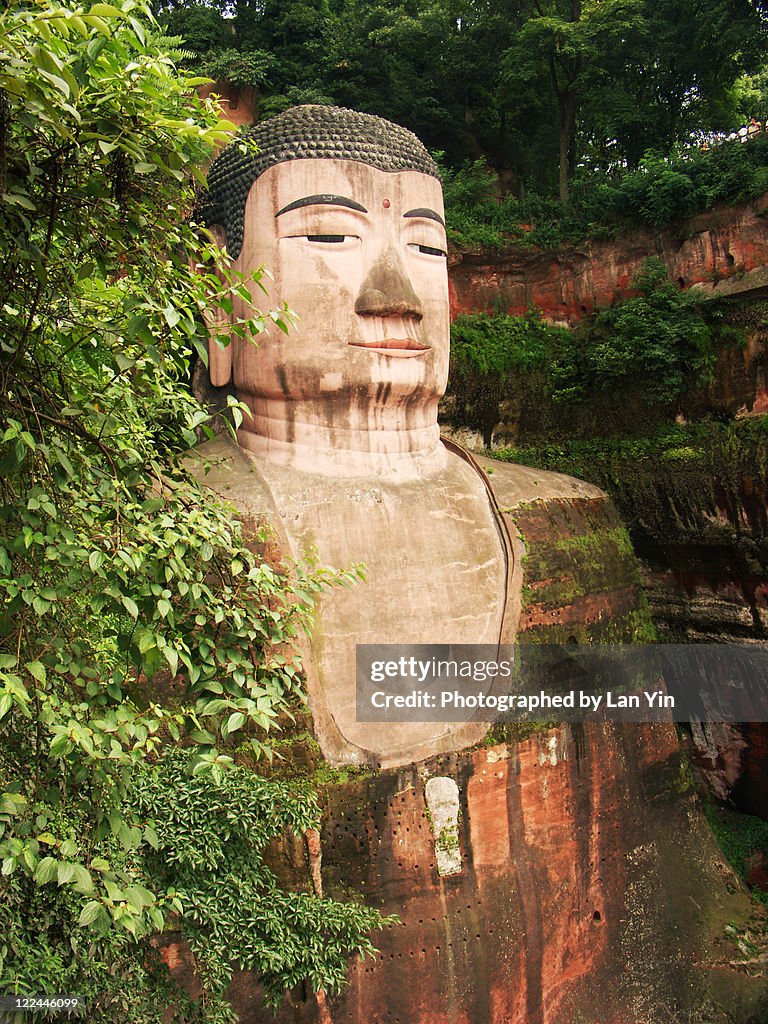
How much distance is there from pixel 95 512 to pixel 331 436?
3249 millimetres

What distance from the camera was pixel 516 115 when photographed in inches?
543

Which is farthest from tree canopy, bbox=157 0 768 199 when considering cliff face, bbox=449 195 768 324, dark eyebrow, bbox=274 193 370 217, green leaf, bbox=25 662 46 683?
green leaf, bbox=25 662 46 683

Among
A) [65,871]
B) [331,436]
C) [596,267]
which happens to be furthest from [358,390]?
[596,267]

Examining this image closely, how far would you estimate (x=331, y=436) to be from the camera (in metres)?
6.03

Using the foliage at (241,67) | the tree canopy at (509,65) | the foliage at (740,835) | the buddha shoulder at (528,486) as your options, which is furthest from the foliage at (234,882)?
the foliage at (241,67)

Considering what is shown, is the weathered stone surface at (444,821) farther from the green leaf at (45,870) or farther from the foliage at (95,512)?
the green leaf at (45,870)

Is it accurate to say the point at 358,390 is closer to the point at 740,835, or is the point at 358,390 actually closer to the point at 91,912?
the point at 91,912

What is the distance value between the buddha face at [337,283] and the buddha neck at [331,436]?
0.06 m

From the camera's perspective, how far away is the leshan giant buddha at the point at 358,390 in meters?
5.70

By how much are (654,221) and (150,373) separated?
313 inches

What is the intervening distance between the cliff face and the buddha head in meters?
3.81

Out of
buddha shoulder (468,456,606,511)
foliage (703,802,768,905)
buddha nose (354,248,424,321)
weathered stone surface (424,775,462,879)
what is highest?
buddha nose (354,248,424,321)

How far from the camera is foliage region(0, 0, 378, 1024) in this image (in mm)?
2408

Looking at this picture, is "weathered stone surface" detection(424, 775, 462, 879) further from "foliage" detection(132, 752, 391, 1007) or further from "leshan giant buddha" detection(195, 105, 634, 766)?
"foliage" detection(132, 752, 391, 1007)
